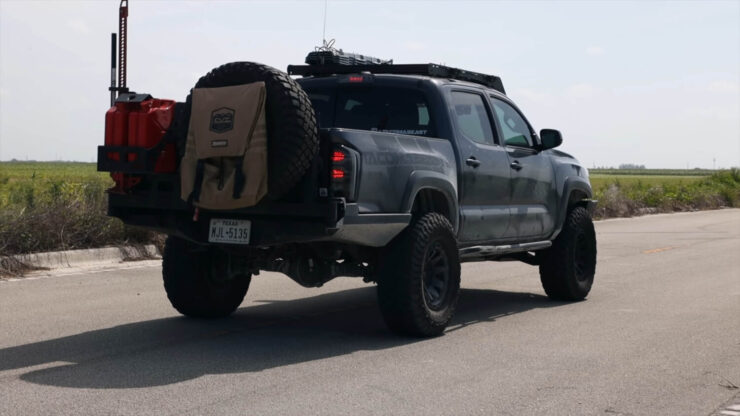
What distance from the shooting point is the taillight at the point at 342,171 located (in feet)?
24.5

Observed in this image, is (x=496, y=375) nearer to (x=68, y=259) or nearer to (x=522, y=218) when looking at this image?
(x=522, y=218)

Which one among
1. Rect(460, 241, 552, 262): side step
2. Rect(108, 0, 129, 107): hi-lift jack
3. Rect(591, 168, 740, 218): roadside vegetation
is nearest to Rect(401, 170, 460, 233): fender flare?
Rect(460, 241, 552, 262): side step

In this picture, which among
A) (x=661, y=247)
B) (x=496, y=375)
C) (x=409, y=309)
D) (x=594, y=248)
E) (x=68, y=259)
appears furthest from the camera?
(x=661, y=247)

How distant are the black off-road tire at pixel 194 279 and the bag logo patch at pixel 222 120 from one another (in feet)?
4.59

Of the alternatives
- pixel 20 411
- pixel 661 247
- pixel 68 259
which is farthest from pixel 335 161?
pixel 661 247

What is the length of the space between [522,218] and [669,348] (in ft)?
7.73

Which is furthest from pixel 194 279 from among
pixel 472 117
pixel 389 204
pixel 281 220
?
pixel 472 117

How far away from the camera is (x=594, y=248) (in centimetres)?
1138

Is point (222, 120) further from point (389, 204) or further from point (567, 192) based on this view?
point (567, 192)

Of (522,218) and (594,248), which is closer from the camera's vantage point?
(522,218)

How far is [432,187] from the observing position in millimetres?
8414

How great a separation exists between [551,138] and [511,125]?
0.46 meters

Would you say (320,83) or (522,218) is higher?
(320,83)

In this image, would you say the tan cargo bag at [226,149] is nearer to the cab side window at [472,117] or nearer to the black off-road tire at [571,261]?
the cab side window at [472,117]
